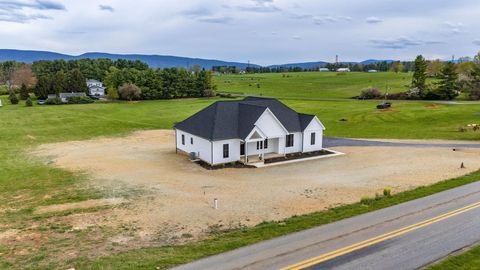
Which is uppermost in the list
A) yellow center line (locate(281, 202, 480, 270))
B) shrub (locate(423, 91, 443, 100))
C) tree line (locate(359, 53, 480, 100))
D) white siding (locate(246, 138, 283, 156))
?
tree line (locate(359, 53, 480, 100))

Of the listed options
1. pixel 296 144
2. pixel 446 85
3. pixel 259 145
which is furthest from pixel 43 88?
pixel 446 85

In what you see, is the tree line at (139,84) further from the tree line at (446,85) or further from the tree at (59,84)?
the tree line at (446,85)

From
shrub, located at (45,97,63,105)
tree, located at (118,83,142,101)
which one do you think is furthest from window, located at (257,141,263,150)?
shrub, located at (45,97,63,105)

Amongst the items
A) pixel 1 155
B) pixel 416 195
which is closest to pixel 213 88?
pixel 1 155

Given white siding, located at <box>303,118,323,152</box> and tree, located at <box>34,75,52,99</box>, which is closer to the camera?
white siding, located at <box>303,118,323,152</box>

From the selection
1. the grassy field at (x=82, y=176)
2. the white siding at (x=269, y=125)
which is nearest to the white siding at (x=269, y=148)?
the white siding at (x=269, y=125)

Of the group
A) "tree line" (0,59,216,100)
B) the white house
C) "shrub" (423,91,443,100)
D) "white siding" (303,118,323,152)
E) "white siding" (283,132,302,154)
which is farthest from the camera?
"tree line" (0,59,216,100)

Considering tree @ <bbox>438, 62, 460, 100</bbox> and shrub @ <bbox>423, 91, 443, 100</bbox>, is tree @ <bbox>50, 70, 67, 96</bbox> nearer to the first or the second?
shrub @ <bbox>423, 91, 443, 100</bbox>

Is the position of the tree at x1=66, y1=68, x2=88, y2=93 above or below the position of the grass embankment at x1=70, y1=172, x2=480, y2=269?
above

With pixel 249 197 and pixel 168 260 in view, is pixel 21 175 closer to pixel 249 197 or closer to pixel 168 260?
pixel 249 197
